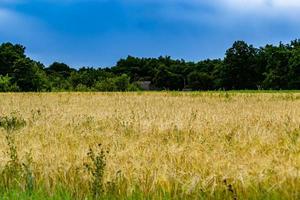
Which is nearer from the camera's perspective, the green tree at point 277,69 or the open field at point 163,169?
the open field at point 163,169

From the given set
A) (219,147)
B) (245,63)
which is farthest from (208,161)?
(245,63)

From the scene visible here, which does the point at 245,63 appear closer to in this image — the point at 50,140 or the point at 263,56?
the point at 263,56

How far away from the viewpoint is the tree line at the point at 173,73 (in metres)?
82.3

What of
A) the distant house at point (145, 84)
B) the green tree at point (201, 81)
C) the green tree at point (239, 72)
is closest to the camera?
the green tree at point (239, 72)

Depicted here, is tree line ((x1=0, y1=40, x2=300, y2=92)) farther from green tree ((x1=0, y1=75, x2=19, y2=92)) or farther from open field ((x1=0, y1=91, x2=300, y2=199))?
open field ((x1=0, y1=91, x2=300, y2=199))

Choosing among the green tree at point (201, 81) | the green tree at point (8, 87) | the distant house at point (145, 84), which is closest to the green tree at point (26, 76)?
the green tree at point (8, 87)

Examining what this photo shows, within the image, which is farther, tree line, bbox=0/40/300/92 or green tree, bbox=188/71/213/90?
green tree, bbox=188/71/213/90

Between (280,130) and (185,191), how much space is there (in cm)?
472

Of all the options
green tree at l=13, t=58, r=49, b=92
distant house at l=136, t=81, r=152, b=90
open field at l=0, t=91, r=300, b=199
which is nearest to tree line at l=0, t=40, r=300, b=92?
green tree at l=13, t=58, r=49, b=92

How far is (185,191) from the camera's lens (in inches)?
242

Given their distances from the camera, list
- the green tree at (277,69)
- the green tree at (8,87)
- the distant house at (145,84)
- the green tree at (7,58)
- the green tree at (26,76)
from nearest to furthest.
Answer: the green tree at (8,87) < the green tree at (26,76) < the green tree at (277,69) < the green tree at (7,58) < the distant house at (145,84)

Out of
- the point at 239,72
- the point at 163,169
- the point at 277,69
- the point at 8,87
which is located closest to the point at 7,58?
the point at 8,87

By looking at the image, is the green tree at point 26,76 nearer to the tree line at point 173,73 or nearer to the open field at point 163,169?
the tree line at point 173,73

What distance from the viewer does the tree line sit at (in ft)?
270
